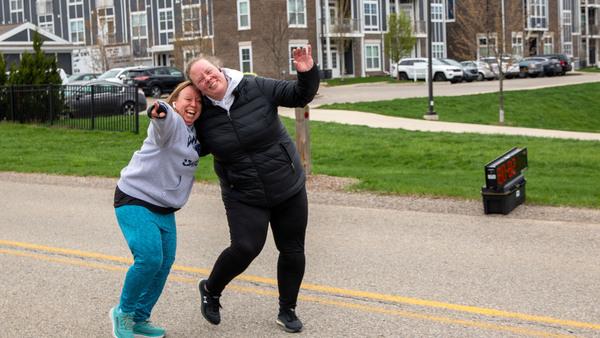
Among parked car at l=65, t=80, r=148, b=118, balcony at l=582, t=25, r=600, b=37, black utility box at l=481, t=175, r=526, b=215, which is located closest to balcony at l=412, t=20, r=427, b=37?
balcony at l=582, t=25, r=600, b=37

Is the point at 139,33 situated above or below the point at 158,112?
above

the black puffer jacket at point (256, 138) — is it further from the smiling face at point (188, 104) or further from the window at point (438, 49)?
the window at point (438, 49)

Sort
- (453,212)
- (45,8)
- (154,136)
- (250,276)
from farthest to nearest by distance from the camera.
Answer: (45,8), (453,212), (250,276), (154,136)

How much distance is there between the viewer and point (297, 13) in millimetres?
59000

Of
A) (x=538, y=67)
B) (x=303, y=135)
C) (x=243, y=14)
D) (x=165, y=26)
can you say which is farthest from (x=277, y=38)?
(x=303, y=135)

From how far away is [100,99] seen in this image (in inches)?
926

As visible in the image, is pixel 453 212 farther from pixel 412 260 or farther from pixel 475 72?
pixel 475 72

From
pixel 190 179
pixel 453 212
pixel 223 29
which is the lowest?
pixel 453 212

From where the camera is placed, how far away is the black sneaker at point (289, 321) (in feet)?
19.0

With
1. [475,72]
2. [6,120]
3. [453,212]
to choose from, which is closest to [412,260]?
[453,212]

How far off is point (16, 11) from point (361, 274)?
71281mm

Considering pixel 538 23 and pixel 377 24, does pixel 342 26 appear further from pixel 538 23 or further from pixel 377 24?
pixel 538 23

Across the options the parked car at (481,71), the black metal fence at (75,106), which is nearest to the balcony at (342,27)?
the parked car at (481,71)

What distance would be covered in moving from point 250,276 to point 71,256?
2034 mm
